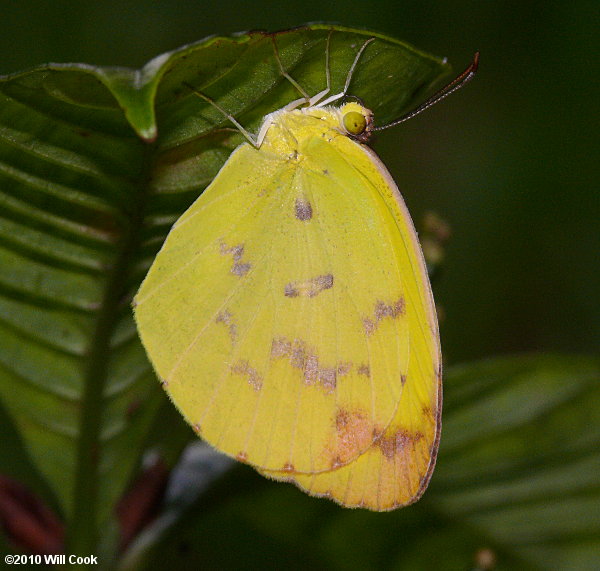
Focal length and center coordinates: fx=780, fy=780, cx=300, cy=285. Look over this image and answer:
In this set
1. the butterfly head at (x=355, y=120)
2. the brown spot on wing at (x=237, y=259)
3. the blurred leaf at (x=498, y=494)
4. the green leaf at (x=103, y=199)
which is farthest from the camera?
the blurred leaf at (x=498, y=494)

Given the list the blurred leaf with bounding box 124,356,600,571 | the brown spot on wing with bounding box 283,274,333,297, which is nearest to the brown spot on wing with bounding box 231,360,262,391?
the brown spot on wing with bounding box 283,274,333,297

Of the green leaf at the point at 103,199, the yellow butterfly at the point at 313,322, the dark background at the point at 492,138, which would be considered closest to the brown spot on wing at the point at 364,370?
the yellow butterfly at the point at 313,322

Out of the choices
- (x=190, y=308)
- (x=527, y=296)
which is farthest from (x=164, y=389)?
(x=527, y=296)

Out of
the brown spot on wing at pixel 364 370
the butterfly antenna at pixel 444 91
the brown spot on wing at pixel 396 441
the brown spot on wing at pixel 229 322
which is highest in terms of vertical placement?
the butterfly antenna at pixel 444 91

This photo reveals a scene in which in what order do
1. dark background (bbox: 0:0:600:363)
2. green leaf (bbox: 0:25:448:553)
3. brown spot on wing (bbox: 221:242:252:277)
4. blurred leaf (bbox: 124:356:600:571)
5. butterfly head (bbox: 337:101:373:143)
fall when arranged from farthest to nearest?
dark background (bbox: 0:0:600:363)
blurred leaf (bbox: 124:356:600:571)
brown spot on wing (bbox: 221:242:252:277)
butterfly head (bbox: 337:101:373:143)
green leaf (bbox: 0:25:448:553)

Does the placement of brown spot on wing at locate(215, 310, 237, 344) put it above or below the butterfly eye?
below

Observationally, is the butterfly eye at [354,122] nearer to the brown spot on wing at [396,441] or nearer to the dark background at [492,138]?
the brown spot on wing at [396,441]

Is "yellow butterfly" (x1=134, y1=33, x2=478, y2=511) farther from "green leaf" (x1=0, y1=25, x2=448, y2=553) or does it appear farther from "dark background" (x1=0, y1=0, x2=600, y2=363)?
"dark background" (x1=0, y1=0, x2=600, y2=363)

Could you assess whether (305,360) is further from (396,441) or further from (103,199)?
(103,199)
